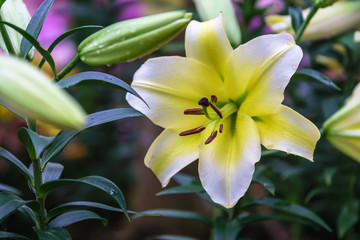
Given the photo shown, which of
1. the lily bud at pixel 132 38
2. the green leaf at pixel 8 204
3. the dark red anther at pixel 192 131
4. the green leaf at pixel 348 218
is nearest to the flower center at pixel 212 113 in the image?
the dark red anther at pixel 192 131

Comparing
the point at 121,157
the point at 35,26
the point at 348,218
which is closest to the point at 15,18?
the point at 35,26

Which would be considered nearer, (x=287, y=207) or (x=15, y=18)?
(x=15, y=18)

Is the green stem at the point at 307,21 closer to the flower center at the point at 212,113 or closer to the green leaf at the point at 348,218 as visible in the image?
the flower center at the point at 212,113

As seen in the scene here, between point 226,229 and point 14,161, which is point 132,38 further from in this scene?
point 226,229

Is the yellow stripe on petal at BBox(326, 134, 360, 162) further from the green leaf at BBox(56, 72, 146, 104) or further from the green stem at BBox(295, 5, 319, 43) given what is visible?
the green leaf at BBox(56, 72, 146, 104)

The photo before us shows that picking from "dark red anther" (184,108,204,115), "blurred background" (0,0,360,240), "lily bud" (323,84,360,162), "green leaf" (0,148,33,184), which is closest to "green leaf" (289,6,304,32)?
"lily bud" (323,84,360,162)

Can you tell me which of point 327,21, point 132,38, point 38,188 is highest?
point 132,38

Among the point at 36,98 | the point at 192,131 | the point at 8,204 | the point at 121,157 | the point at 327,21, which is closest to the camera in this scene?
the point at 36,98
